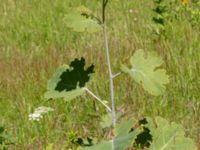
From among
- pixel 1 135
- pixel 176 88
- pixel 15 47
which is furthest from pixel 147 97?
pixel 15 47

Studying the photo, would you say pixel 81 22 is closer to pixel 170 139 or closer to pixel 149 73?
pixel 149 73

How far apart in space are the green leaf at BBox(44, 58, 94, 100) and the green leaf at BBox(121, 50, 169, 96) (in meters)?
0.13

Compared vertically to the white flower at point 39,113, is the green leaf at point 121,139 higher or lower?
lower

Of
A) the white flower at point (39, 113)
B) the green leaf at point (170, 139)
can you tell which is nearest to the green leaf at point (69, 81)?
the green leaf at point (170, 139)

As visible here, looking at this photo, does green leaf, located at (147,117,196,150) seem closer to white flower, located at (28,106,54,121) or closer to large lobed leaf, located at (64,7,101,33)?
large lobed leaf, located at (64,7,101,33)

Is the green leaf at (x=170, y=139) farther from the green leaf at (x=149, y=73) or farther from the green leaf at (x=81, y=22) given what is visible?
the green leaf at (x=81, y=22)

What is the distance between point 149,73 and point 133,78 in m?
0.05

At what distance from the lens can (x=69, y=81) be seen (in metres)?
1.69

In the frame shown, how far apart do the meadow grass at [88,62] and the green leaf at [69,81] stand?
449 millimetres

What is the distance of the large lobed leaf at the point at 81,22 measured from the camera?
1.60 meters

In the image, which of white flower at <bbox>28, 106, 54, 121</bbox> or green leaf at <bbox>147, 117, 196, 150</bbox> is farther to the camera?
white flower at <bbox>28, 106, 54, 121</bbox>

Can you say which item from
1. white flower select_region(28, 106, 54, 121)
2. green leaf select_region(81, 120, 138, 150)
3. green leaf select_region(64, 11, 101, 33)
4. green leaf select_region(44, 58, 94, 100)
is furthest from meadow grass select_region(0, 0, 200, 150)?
green leaf select_region(81, 120, 138, 150)

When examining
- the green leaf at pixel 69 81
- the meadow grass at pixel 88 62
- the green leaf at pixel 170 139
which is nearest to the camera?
the green leaf at pixel 170 139

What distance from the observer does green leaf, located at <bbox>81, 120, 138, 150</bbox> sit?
1.30 metres
